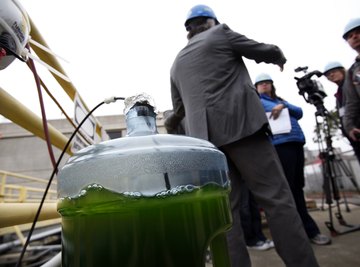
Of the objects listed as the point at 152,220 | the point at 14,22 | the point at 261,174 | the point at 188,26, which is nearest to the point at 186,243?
the point at 152,220

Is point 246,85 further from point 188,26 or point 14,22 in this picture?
point 14,22

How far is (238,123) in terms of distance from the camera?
1.11 m

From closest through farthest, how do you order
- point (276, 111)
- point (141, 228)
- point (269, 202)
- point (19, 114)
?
point (141, 228) < point (19, 114) < point (269, 202) < point (276, 111)

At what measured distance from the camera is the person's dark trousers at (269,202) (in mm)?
993

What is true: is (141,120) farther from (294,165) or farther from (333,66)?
(333,66)

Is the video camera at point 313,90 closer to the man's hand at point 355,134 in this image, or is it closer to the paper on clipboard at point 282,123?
the man's hand at point 355,134

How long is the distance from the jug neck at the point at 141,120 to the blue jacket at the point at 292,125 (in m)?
1.51

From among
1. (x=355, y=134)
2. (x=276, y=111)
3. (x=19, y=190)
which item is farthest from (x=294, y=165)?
(x=19, y=190)

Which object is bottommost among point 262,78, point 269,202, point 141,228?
point 269,202

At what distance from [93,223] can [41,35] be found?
2.18ft

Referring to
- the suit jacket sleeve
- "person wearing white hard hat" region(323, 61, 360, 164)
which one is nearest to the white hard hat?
the suit jacket sleeve

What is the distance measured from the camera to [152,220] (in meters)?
0.43

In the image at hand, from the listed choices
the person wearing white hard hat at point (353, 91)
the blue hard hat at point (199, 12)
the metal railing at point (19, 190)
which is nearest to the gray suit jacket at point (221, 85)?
the blue hard hat at point (199, 12)

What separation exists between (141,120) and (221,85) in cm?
67
